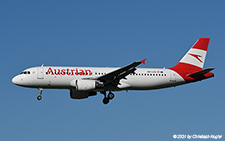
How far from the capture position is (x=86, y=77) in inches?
1844

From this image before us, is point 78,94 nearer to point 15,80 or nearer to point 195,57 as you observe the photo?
point 15,80

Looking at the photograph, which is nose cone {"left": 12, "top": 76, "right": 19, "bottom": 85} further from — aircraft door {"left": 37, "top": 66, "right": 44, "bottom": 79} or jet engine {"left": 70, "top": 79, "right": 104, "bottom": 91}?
jet engine {"left": 70, "top": 79, "right": 104, "bottom": 91}

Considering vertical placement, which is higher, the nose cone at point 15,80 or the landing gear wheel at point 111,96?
the nose cone at point 15,80

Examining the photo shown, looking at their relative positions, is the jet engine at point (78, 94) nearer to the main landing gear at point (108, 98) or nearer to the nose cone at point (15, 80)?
the main landing gear at point (108, 98)

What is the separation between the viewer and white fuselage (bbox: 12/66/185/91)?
A: 46.0 metres

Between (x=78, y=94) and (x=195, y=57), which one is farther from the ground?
(x=195, y=57)

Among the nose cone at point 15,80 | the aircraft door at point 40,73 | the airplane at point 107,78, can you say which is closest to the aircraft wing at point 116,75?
the airplane at point 107,78

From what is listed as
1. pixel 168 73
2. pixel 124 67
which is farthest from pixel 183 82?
pixel 124 67

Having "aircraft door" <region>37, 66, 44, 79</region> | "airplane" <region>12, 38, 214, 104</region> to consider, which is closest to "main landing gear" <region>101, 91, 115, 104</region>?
"airplane" <region>12, 38, 214, 104</region>

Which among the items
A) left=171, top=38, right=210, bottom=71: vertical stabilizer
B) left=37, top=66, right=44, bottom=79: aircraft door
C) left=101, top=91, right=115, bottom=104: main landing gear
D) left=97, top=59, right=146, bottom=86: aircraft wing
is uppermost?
left=171, top=38, right=210, bottom=71: vertical stabilizer

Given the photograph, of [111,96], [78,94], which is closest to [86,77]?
[111,96]

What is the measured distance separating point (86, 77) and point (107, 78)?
2.44m

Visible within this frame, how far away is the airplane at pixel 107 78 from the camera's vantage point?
150 ft

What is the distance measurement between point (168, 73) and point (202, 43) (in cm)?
730
